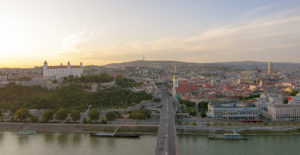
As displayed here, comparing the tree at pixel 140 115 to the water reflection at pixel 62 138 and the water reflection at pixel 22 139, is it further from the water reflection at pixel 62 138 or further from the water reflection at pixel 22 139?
the water reflection at pixel 22 139

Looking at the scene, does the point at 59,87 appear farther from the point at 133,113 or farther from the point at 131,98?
the point at 133,113

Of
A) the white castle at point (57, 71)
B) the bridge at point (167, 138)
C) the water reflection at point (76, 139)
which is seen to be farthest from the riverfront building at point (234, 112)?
the white castle at point (57, 71)

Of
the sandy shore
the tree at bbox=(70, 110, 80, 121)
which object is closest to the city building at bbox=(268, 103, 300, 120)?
the sandy shore

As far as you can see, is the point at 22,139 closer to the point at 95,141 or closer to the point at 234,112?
the point at 95,141

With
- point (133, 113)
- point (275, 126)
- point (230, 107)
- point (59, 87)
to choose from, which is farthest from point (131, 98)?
point (275, 126)

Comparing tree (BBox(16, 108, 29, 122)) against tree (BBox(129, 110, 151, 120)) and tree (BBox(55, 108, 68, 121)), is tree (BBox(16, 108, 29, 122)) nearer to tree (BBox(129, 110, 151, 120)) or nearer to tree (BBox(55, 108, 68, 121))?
tree (BBox(55, 108, 68, 121))
